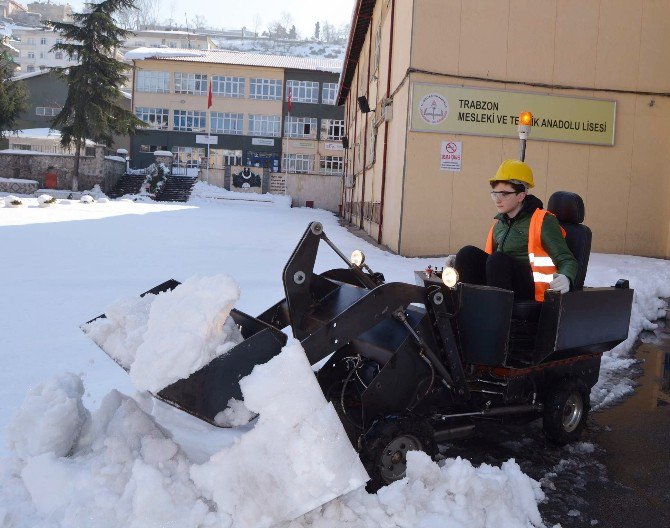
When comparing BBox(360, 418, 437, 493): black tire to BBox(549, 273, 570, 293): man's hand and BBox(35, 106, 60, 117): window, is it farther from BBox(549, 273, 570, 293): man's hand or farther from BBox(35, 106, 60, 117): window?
BBox(35, 106, 60, 117): window

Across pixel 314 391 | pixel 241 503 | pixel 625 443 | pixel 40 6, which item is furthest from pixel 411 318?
pixel 40 6

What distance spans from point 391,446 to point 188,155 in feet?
197

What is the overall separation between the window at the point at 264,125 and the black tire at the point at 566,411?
57360 mm

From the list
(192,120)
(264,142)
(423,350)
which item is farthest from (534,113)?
(192,120)

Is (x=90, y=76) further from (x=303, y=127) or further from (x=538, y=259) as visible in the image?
(x=538, y=259)

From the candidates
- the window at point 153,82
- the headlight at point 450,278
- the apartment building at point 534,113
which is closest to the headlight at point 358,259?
the headlight at point 450,278

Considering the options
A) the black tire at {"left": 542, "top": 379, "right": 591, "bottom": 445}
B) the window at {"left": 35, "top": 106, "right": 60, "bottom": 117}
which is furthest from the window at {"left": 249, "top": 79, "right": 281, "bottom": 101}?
the black tire at {"left": 542, "top": 379, "right": 591, "bottom": 445}

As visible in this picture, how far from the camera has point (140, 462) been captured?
2.86 metres

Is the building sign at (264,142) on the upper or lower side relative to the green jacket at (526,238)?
upper

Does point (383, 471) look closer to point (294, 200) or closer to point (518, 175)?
point (518, 175)

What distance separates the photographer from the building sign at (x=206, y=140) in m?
59.5

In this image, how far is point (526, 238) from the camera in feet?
15.2

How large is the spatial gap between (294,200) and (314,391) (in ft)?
150

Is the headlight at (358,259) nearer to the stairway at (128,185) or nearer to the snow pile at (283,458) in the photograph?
the snow pile at (283,458)
